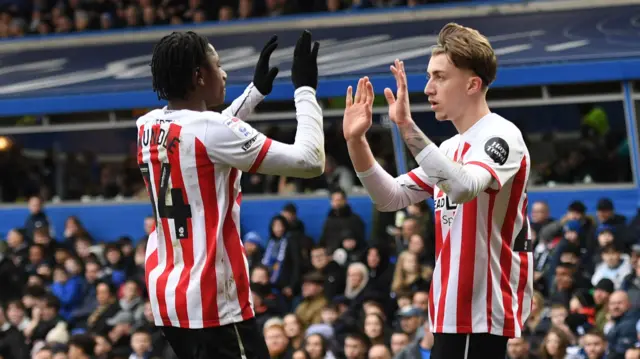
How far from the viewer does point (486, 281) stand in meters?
5.87

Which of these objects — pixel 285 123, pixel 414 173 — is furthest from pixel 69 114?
pixel 414 173

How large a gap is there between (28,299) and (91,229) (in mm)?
3145

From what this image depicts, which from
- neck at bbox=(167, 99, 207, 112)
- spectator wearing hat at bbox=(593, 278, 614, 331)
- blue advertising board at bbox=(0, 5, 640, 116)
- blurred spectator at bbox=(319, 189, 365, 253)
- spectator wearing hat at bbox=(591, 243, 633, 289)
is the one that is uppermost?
blue advertising board at bbox=(0, 5, 640, 116)

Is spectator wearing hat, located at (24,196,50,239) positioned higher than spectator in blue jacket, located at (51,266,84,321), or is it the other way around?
spectator wearing hat, located at (24,196,50,239)

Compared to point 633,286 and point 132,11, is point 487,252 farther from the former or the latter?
point 132,11

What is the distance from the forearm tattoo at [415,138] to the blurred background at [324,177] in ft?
17.8

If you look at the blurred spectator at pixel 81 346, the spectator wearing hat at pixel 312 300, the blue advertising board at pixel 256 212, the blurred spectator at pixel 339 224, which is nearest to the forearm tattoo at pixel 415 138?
the spectator wearing hat at pixel 312 300

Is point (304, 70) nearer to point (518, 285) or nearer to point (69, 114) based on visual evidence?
point (518, 285)

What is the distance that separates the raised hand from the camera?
604 cm

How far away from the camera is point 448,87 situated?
19.5ft

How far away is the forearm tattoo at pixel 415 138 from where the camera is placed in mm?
5625

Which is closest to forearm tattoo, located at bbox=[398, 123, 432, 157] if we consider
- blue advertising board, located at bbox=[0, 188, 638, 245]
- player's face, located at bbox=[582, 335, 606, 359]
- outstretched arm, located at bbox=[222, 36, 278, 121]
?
outstretched arm, located at bbox=[222, 36, 278, 121]

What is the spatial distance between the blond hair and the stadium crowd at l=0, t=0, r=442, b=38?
13.4 m

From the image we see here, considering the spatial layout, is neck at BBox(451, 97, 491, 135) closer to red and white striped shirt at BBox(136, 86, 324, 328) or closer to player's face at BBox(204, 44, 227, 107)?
red and white striped shirt at BBox(136, 86, 324, 328)
